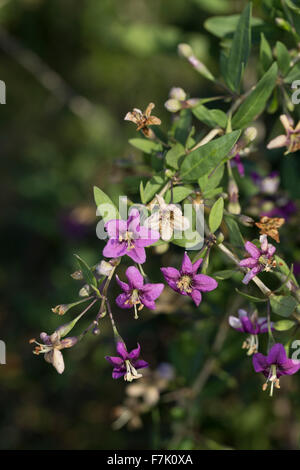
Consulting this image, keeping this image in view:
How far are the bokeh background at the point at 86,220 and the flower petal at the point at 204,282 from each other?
67cm

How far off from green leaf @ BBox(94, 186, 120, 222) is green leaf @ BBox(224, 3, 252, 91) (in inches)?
25.7

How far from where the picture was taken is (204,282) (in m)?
1.35

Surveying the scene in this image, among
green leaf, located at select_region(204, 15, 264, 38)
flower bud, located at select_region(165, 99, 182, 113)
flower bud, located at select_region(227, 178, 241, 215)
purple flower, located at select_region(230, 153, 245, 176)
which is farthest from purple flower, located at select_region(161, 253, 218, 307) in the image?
green leaf, located at select_region(204, 15, 264, 38)

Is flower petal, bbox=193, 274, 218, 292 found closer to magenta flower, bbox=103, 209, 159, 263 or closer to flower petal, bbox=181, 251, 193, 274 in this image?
flower petal, bbox=181, 251, 193, 274

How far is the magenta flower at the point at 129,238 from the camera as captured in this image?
4.29ft

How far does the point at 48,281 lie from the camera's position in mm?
4004

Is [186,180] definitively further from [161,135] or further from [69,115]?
[69,115]

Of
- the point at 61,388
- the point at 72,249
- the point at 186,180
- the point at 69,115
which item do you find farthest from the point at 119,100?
the point at 186,180

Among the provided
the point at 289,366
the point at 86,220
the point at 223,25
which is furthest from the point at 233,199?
the point at 86,220

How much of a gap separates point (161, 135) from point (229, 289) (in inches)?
38.5

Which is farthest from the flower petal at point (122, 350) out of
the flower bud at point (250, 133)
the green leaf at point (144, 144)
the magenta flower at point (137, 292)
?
the flower bud at point (250, 133)

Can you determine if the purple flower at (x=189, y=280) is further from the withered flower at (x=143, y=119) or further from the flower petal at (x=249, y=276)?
the withered flower at (x=143, y=119)

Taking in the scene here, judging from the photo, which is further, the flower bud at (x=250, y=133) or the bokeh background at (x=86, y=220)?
the bokeh background at (x=86, y=220)

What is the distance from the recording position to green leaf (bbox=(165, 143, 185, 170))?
1450 millimetres
